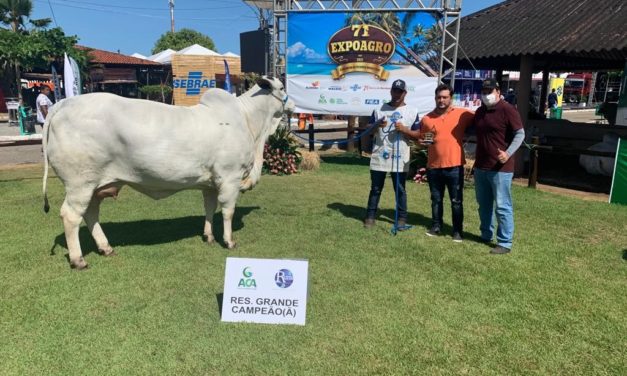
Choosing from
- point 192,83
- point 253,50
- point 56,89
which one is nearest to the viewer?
point 56,89

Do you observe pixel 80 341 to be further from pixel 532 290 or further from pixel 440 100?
pixel 440 100

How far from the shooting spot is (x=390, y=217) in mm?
6961

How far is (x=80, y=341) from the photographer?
137 inches

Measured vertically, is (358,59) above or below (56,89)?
above

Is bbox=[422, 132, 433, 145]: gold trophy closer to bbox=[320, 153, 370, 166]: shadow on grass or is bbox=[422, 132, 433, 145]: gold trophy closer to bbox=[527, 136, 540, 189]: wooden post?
bbox=[527, 136, 540, 189]: wooden post

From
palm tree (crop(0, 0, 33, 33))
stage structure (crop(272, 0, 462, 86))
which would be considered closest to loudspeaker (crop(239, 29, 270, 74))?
stage structure (crop(272, 0, 462, 86))

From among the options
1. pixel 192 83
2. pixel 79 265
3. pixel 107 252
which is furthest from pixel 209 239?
pixel 192 83

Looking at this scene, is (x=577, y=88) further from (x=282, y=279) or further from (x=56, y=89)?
(x=282, y=279)

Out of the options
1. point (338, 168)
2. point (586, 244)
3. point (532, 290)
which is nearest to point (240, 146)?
point (532, 290)

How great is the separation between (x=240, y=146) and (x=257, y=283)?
197 cm

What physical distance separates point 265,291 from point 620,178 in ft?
23.5

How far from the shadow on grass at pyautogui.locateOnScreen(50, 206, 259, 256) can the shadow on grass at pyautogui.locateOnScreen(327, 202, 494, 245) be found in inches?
62.9

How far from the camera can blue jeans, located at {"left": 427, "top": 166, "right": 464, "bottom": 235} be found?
572 cm

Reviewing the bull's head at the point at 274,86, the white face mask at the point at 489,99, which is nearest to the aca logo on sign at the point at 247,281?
the bull's head at the point at 274,86
